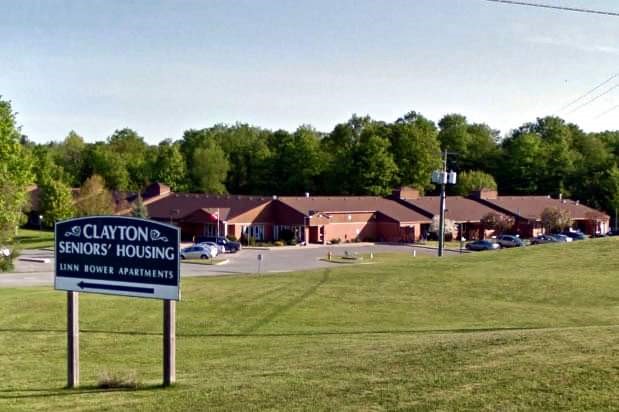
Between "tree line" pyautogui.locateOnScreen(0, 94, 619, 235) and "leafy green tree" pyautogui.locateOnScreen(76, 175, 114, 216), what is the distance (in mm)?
18490

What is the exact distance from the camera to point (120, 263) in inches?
488

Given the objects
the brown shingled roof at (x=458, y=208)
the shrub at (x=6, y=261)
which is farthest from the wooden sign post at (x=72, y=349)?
the brown shingled roof at (x=458, y=208)

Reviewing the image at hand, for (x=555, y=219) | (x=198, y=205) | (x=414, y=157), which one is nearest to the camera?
(x=198, y=205)

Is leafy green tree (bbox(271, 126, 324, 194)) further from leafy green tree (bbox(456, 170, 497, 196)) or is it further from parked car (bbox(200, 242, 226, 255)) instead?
parked car (bbox(200, 242, 226, 255))

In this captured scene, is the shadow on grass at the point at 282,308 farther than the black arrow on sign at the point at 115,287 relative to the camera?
Yes

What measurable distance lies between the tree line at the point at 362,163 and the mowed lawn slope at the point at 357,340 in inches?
2375

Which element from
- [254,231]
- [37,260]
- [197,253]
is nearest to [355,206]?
[254,231]

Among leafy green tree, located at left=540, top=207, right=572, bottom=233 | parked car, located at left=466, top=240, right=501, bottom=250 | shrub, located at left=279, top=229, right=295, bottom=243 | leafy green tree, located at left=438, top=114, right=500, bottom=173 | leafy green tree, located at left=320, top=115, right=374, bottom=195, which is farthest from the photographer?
leafy green tree, located at left=438, top=114, right=500, bottom=173

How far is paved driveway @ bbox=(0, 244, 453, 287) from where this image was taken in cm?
3994

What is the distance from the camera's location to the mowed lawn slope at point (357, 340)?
32.6 feet

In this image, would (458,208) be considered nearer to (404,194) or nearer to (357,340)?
(404,194)

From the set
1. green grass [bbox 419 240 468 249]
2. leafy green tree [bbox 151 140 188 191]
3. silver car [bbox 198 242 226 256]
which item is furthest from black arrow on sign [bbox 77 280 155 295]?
leafy green tree [bbox 151 140 188 191]

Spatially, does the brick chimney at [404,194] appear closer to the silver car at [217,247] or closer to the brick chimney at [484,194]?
the brick chimney at [484,194]

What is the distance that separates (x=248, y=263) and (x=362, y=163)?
48.5 meters
